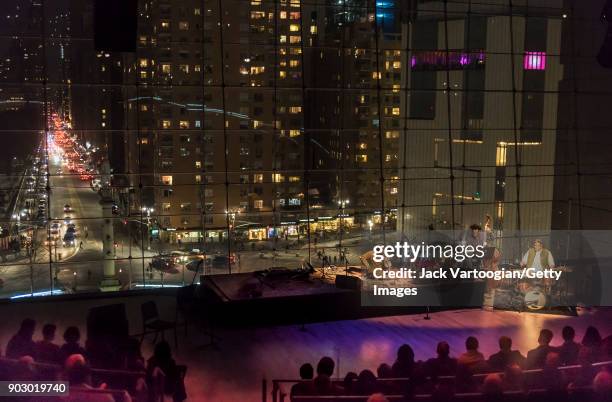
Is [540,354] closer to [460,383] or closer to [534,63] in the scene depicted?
[460,383]

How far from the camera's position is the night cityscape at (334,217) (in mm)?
2426

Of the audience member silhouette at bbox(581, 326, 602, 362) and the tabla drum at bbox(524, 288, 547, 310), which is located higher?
the audience member silhouette at bbox(581, 326, 602, 362)

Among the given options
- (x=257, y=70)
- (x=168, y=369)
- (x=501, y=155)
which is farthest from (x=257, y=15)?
(x=168, y=369)

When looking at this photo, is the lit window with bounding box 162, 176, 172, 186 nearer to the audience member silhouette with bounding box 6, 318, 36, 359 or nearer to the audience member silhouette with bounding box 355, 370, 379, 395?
the audience member silhouette with bounding box 6, 318, 36, 359

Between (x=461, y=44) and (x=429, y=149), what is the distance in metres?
1.74

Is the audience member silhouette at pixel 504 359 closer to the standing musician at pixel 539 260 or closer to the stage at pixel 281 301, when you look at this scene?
the stage at pixel 281 301

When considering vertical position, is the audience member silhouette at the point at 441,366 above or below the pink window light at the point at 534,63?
below

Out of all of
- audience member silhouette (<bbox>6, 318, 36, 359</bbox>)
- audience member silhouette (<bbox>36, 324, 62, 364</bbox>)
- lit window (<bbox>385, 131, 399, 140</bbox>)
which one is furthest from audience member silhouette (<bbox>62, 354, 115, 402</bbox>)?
lit window (<bbox>385, 131, 399, 140</bbox>)

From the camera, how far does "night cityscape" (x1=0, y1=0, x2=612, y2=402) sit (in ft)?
7.96

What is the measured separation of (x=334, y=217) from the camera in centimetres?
812

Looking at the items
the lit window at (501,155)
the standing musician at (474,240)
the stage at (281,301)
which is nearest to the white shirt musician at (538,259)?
the standing musician at (474,240)

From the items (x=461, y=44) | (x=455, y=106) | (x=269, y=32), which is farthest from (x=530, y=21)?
(x=269, y=32)

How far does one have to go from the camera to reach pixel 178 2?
14680 millimetres

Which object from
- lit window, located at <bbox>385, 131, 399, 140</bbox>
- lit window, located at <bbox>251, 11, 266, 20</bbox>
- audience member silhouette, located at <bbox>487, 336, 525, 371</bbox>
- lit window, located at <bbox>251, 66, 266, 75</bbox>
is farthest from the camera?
lit window, located at <bbox>385, 131, 399, 140</bbox>
